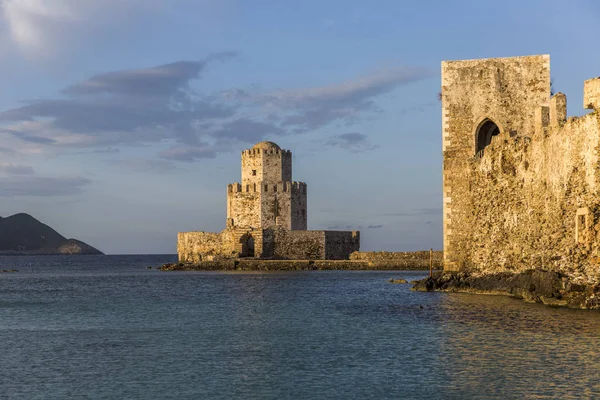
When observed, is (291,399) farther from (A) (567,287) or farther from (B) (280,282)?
(B) (280,282)

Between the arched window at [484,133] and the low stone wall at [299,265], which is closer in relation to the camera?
the arched window at [484,133]

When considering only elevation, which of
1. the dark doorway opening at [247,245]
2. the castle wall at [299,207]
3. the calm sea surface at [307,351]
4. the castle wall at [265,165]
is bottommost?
the calm sea surface at [307,351]

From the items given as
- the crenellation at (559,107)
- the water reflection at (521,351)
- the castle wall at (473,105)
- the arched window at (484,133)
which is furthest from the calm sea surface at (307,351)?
the arched window at (484,133)

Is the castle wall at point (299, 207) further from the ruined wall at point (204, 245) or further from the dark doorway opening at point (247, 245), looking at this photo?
the ruined wall at point (204, 245)

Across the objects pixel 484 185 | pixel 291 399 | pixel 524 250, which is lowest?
pixel 291 399

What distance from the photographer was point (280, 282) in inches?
1757

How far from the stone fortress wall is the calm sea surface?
2.02 m

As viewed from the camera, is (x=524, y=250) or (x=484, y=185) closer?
(x=524, y=250)

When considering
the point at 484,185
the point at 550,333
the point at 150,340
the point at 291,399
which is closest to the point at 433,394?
the point at 291,399

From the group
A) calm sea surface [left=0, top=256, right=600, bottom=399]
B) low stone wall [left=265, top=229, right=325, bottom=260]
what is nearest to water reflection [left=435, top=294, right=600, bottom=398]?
calm sea surface [left=0, top=256, right=600, bottom=399]

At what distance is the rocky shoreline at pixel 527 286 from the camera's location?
21516 mm

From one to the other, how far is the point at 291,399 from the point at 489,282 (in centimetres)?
1709

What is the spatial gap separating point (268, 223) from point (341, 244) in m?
5.68

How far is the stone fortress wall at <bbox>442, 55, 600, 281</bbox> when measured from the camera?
71.8ft
